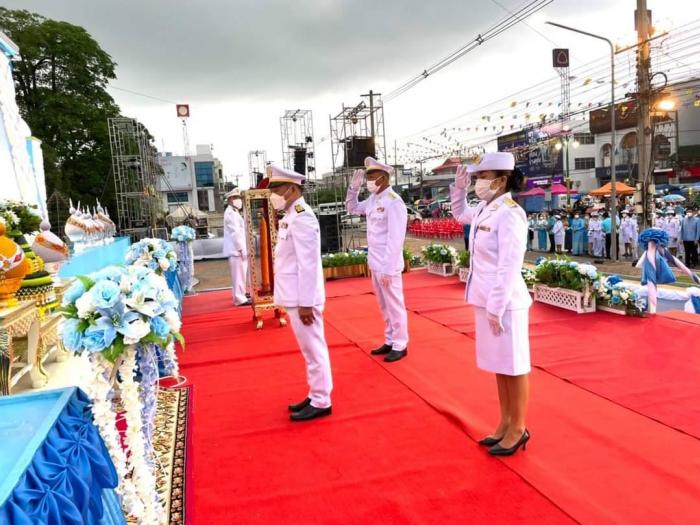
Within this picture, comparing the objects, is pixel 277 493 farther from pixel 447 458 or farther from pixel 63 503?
pixel 63 503

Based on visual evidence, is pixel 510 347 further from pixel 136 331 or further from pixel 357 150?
pixel 357 150

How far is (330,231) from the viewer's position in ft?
44.2

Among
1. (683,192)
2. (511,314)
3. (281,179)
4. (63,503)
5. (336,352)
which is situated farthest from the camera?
(683,192)

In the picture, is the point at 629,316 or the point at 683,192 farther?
the point at 683,192

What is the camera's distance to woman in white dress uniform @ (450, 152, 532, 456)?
251cm

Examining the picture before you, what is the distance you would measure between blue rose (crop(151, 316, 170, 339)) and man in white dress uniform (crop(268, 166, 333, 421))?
130 centimetres

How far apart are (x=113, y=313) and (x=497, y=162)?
2.05 meters

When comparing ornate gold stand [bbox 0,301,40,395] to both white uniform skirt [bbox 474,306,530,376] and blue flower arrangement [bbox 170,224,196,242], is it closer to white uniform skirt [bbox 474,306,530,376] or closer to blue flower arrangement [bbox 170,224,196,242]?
white uniform skirt [bbox 474,306,530,376]

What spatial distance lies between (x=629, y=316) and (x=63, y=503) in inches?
221

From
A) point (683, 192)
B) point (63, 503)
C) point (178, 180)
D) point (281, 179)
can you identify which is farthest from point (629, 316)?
point (178, 180)

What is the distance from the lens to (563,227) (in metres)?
15.0

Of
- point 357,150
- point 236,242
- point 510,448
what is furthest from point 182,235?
point 510,448

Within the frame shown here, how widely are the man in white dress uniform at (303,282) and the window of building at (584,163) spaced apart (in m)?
39.3

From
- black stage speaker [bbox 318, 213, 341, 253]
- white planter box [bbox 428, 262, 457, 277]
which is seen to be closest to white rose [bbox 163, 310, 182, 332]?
white planter box [bbox 428, 262, 457, 277]
